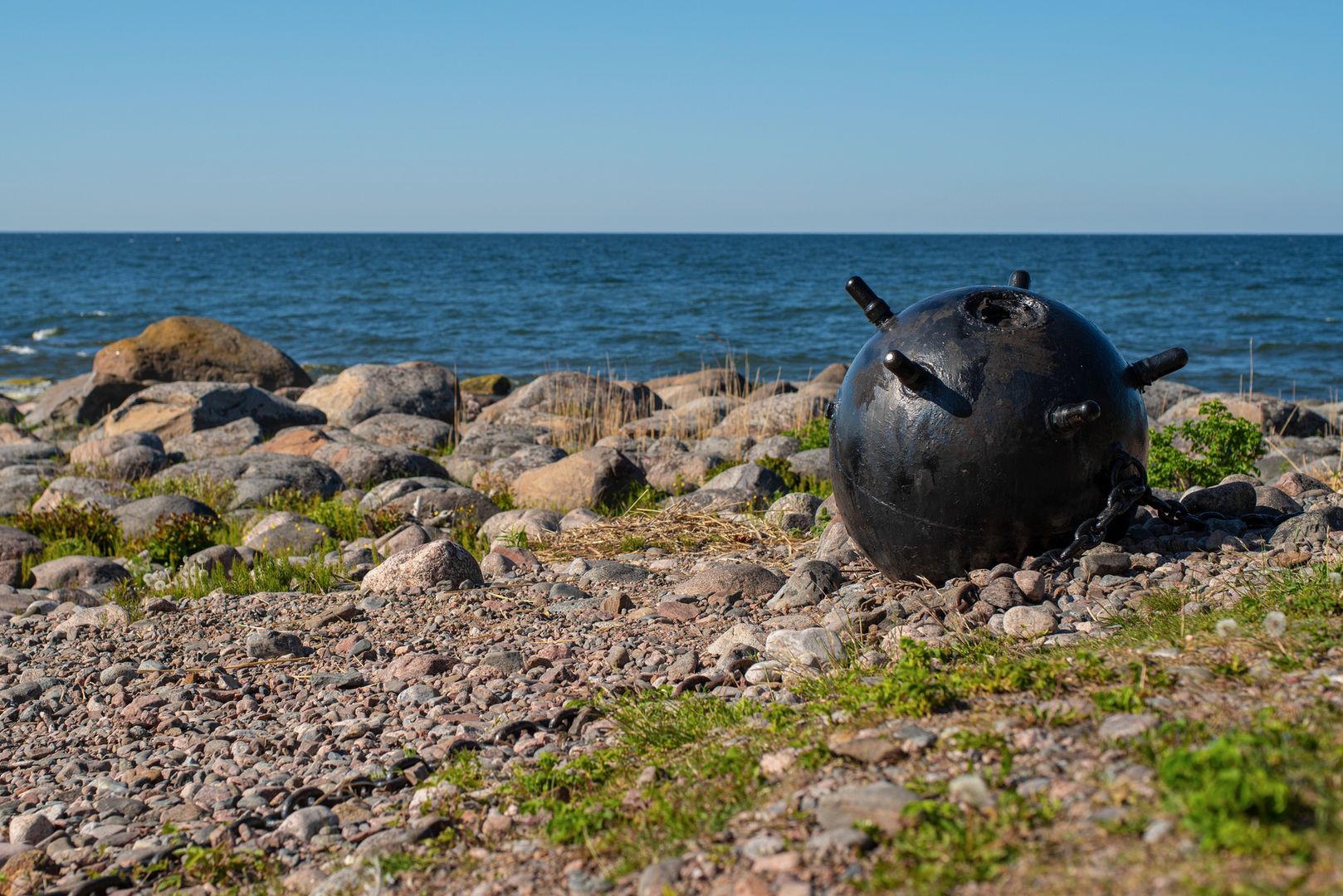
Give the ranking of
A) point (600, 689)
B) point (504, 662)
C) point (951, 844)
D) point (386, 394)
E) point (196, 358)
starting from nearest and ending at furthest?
point (951, 844), point (600, 689), point (504, 662), point (386, 394), point (196, 358)

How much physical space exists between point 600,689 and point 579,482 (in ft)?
18.3

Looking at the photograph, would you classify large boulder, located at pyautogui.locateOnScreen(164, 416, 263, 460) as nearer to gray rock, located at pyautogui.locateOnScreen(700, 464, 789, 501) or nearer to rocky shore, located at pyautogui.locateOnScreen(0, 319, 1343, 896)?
rocky shore, located at pyautogui.locateOnScreen(0, 319, 1343, 896)

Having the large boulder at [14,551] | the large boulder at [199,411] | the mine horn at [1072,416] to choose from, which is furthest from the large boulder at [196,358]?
the mine horn at [1072,416]

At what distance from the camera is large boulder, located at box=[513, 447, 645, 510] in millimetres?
10406

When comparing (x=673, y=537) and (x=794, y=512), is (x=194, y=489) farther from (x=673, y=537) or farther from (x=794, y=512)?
(x=794, y=512)

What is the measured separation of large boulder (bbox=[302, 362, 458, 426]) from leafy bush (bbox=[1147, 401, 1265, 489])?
11.3 m

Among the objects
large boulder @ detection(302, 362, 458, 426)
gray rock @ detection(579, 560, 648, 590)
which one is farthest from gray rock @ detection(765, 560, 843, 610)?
large boulder @ detection(302, 362, 458, 426)

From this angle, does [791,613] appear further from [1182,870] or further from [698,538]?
[1182,870]

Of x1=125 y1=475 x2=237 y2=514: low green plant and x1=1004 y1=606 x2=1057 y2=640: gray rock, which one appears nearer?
x1=1004 y1=606 x2=1057 y2=640: gray rock

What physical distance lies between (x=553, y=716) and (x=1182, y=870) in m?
2.66

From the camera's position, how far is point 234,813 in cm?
430

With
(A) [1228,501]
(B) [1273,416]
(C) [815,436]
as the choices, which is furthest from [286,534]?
(B) [1273,416]

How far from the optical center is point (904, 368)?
5273 millimetres

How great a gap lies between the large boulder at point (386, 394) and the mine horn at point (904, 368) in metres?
13.0
